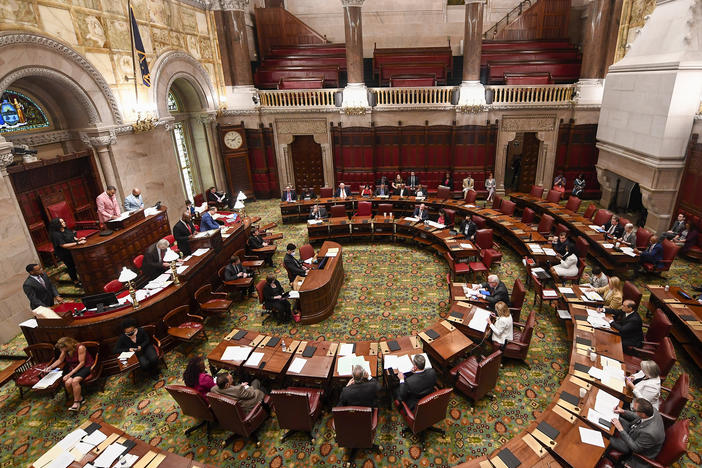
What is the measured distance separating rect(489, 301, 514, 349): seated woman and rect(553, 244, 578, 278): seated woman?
9.75 feet

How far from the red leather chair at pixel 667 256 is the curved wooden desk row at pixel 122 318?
10981 mm

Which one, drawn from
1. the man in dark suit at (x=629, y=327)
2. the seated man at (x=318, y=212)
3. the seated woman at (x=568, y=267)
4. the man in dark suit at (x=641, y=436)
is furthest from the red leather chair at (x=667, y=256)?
the seated man at (x=318, y=212)

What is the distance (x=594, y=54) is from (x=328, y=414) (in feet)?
51.9

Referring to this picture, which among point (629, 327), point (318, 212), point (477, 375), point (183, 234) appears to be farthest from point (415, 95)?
point (477, 375)

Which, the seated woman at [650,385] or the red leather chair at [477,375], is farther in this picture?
the red leather chair at [477,375]

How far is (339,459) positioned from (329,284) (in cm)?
394

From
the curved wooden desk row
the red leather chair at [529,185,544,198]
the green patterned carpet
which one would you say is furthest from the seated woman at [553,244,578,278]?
the curved wooden desk row

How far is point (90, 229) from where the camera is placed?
11312 millimetres

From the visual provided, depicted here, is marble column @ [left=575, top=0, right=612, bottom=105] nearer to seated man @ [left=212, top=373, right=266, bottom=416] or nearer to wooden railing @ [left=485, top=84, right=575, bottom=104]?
wooden railing @ [left=485, top=84, right=575, bottom=104]

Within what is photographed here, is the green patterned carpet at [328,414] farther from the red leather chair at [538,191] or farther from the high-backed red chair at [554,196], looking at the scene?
the red leather chair at [538,191]

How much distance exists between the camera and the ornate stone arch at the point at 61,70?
8188 millimetres

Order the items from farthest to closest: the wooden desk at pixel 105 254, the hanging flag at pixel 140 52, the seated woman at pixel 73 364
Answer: the hanging flag at pixel 140 52 < the wooden desk at pixel 105 254 < the seated woman at pixel 73 364

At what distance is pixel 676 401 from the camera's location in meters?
5.02

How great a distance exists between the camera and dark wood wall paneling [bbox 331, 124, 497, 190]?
16328 mm
